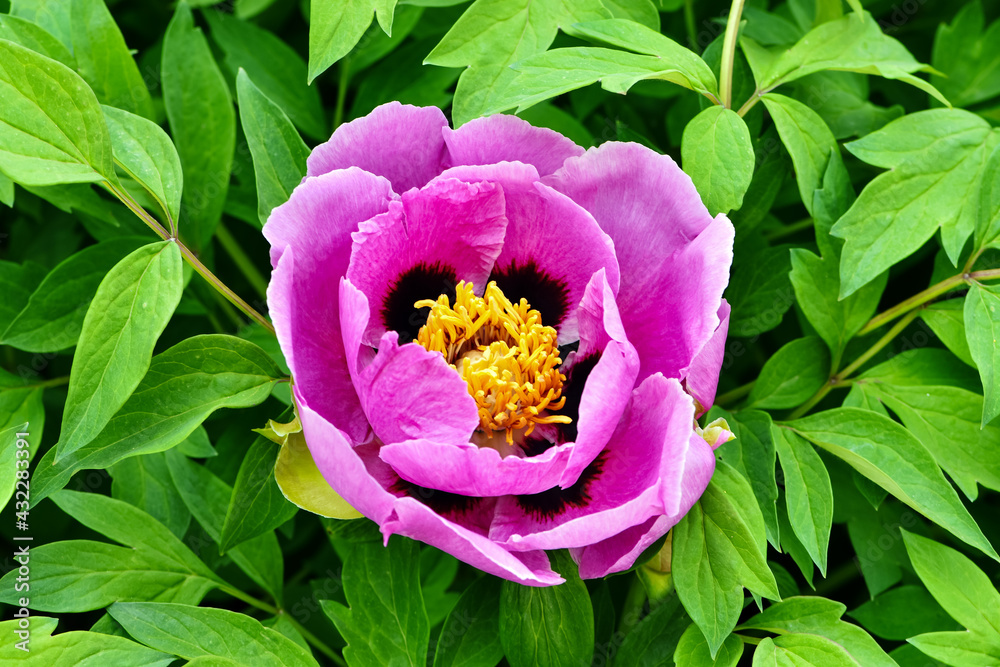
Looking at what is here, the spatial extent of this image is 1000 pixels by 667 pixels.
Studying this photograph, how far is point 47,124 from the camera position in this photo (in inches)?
35.2

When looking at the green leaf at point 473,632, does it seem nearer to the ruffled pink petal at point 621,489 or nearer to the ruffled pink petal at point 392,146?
the ruffled pink petal at point 621,489

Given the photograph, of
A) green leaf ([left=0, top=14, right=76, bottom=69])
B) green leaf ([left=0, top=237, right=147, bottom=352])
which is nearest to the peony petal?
green leaf ([left=0, top=237, right=147, bottom=352])

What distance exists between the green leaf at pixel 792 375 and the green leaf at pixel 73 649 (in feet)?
2.51

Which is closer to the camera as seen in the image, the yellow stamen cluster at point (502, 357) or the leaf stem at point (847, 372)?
the yellow stamen cluster at point (502, 357)

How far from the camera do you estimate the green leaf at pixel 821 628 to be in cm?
92

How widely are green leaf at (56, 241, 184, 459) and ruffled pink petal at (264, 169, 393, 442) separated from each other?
0.12 meters

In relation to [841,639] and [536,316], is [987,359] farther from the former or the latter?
[536,316]

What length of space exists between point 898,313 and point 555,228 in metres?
0.48

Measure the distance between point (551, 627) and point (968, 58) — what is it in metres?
1.12

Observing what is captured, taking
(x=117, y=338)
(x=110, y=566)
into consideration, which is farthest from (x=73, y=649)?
(x=117, y=338)

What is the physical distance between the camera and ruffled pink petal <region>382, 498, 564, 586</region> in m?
0.77

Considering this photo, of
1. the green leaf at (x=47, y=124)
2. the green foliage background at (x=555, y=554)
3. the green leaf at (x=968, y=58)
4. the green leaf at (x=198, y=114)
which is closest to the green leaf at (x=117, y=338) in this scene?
the green foliage background at (x=555, y=554)

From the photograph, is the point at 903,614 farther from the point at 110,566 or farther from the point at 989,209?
the point at 110,566

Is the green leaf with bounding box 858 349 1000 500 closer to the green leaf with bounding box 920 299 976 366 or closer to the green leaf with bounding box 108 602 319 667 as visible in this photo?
the green leaf with bounding box 920 299 976 366
